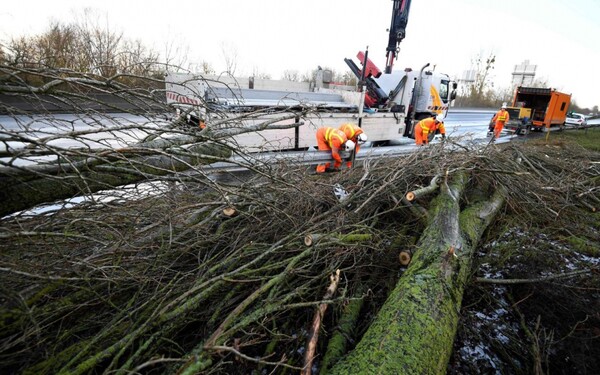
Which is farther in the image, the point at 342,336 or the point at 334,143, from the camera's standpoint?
the point at 334,143

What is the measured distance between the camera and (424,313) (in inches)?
70.7

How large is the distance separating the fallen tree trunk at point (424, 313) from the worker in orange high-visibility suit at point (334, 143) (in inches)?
116

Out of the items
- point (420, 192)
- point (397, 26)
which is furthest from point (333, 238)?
point (397, 26)

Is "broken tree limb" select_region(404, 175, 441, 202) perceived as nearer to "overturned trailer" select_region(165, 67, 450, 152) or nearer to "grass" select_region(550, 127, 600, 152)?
"overturned trailer" select_region(165, 67, 450, 152)

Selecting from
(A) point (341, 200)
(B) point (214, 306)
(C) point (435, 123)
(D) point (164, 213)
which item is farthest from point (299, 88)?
(B) point (214, 306)

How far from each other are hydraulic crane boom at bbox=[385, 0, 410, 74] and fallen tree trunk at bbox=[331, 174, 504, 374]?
8266 millimetres

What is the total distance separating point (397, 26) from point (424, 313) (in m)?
9.54

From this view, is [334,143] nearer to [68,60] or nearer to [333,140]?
[333,140]

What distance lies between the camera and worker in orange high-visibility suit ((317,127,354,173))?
549 centimetres

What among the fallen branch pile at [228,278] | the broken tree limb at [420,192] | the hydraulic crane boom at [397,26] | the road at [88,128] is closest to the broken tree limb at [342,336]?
the fallen branch pile at [228,278]

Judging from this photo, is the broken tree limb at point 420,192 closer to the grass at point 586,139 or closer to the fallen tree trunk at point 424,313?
the fallen tree trunk at point 424,313

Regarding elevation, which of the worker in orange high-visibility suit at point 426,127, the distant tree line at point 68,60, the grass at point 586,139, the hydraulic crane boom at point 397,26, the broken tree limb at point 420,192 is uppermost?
the hydraulic crane boom at point 397,26

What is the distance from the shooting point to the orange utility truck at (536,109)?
14.8m

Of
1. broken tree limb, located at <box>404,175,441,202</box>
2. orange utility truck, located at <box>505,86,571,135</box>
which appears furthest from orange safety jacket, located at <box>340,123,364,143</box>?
orange utility truck, located at <box>505,86,571,135</box>
